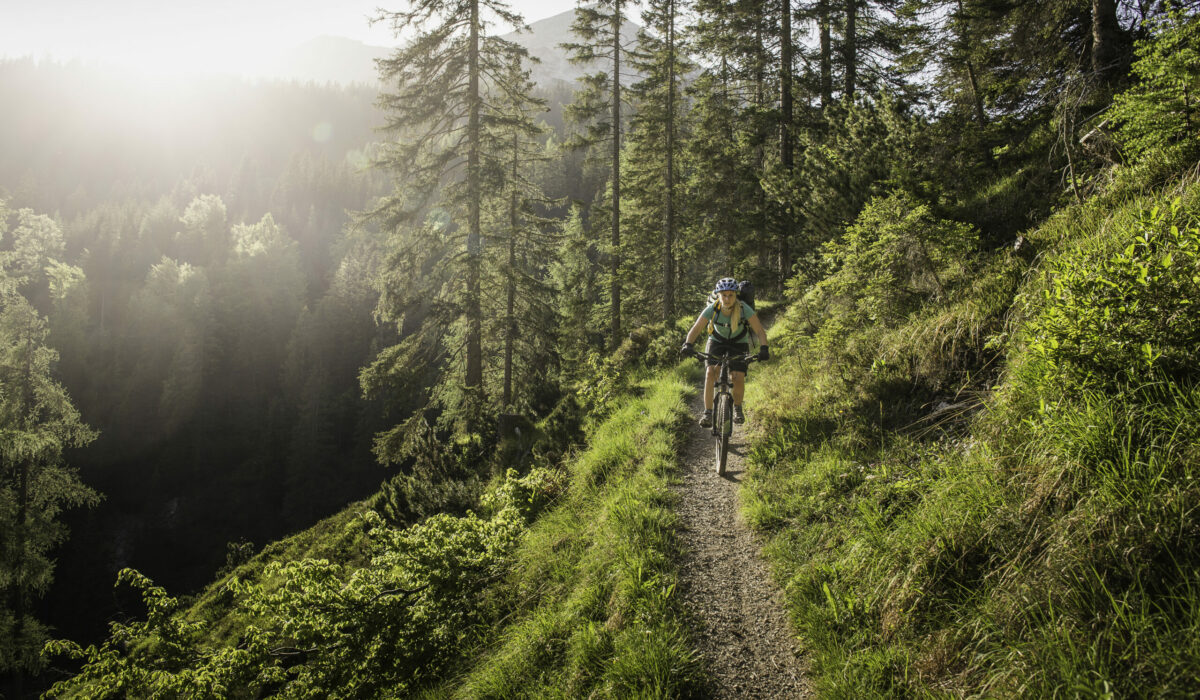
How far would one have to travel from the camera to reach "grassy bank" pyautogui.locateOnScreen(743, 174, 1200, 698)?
2.06 metres

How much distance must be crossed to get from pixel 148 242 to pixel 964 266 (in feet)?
276

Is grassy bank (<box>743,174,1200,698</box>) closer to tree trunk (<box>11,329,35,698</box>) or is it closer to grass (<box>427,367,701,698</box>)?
grass (<box>427,367,701,698</box>)

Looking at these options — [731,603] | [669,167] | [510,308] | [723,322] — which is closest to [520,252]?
[510,308]

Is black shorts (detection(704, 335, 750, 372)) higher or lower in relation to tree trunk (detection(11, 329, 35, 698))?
higher

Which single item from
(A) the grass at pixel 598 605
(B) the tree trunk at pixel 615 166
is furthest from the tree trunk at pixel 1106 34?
(B) the tree trunk at pixel 615 166

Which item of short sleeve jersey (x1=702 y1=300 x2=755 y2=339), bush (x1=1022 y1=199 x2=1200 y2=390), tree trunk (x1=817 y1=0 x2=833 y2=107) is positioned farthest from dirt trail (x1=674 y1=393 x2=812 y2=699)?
tree trunk (x1=817 y1=0 x2=833 y2=107)

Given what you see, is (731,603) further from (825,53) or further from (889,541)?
(825,53)

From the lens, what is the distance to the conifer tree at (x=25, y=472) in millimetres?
15556

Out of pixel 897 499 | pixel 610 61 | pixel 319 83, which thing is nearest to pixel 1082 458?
pixel 897 499

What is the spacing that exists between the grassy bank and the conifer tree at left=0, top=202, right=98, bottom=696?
23576 mm

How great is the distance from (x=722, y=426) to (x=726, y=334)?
4.18 ft

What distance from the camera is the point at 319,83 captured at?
487ft

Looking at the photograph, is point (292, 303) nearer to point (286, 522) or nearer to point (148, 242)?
point (148, 242)

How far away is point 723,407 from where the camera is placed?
20.6 ft
